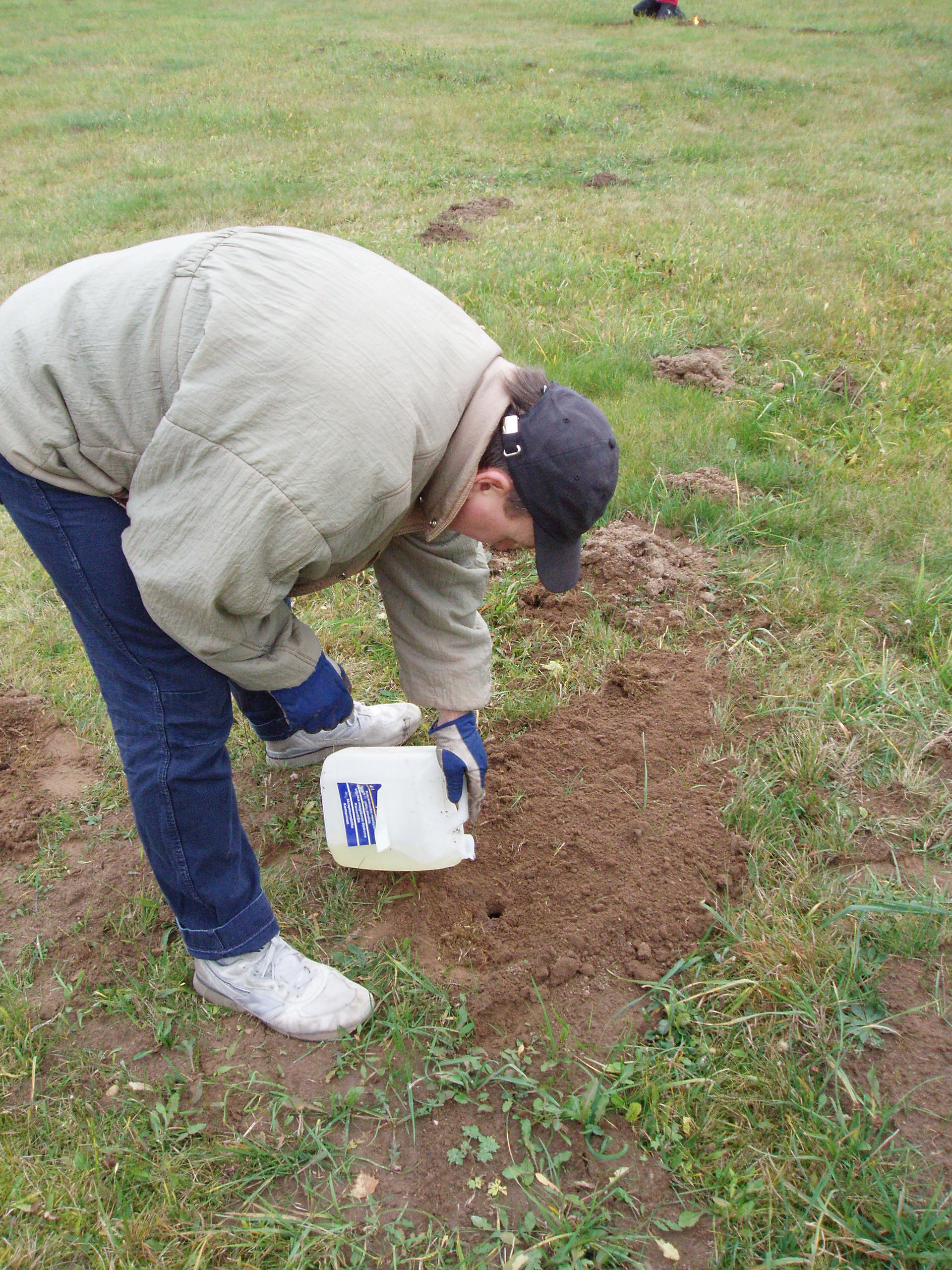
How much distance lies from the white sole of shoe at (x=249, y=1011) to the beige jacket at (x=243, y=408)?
79 cm

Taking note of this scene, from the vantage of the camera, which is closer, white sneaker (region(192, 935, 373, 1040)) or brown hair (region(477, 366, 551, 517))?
brown hair (region(477, 366, 551, 517))

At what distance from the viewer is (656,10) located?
42.0 ft

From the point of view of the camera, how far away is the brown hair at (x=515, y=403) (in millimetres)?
1497

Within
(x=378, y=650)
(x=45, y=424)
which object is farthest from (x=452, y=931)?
(x=45, y=424)

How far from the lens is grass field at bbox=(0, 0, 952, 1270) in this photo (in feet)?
5.13

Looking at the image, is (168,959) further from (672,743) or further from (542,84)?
(542,84)

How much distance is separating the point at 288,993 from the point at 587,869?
720 mm

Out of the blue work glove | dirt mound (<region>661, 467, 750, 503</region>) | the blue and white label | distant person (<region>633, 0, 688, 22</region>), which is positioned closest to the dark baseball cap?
the blue work glove

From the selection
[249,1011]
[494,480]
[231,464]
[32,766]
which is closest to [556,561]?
[494,480]

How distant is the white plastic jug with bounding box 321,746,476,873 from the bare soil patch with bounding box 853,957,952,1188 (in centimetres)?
91

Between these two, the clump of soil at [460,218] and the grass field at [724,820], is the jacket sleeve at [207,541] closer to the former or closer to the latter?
the grass field at [724,820]

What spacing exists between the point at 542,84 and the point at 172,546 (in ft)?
31.9

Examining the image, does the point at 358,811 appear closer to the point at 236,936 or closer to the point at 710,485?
the point at 236,936

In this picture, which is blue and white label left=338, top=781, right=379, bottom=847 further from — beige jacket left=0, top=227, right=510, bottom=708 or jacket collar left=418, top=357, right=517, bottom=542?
jacket collar left=418, top=357, right=517, bottom=542
